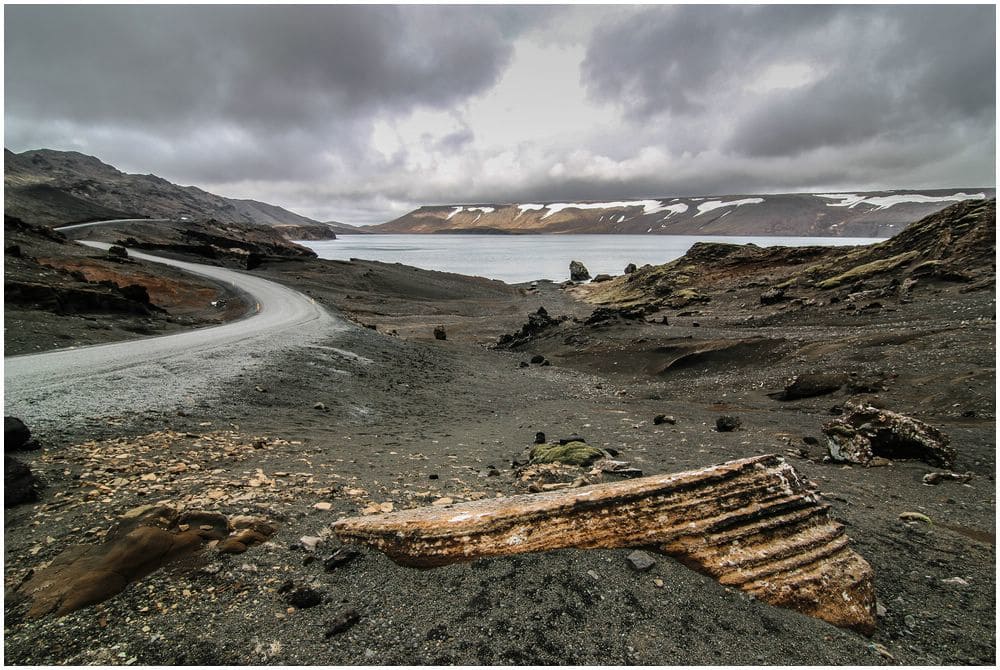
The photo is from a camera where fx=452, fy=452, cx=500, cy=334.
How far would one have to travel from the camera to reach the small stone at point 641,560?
143 inches

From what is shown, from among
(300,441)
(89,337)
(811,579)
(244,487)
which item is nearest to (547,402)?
(300,441)

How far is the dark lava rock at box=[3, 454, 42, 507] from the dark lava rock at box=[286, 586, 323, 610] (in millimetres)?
3669

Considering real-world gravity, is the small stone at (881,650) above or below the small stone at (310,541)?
above

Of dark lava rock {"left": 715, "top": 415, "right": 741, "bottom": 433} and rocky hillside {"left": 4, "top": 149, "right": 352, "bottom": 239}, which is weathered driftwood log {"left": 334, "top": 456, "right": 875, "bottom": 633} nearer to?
dark lava rock {"left": 715, "top": 415, "right": 741, "bottom": 433}

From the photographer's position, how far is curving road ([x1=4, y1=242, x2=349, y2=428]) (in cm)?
838

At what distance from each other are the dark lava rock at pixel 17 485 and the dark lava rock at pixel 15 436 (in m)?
1.45

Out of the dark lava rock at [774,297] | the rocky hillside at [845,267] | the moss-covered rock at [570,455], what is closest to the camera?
the moss-covered rock at [570,455]

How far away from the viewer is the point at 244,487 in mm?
5527

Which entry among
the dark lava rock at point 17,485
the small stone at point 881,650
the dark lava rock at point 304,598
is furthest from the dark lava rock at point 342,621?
the dark lava rock at point 17,485

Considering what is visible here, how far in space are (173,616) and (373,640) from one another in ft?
4.97

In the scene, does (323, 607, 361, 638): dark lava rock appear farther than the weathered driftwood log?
No

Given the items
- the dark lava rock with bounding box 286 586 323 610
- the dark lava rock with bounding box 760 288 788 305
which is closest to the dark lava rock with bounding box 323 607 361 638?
the dark lava rock with bounding box 286 586 323 610

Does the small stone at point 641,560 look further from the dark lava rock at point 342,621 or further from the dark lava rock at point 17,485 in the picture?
the dark lava rock at point 17,485

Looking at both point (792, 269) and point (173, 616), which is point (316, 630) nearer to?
point (173, 616)
